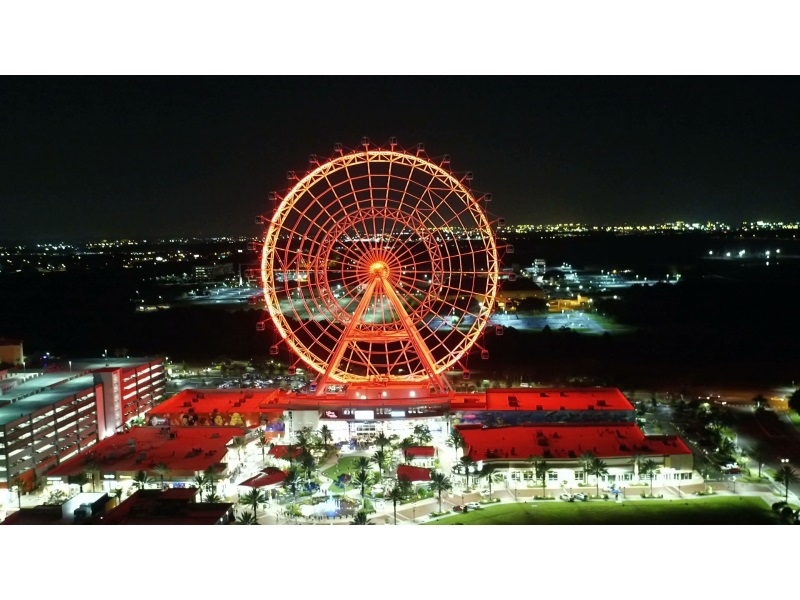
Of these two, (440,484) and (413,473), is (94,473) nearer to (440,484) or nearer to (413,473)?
(413,473)

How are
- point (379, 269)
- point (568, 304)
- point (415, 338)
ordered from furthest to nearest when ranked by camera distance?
point (568, 304)
point (415, 338)
point (379, 269)

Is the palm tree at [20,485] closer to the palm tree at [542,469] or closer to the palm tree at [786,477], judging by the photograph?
the palm tree at [542,469]

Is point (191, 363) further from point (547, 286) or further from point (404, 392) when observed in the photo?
point (547, 286)

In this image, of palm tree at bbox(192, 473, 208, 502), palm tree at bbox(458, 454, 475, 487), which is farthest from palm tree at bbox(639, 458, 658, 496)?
palm tree at bbox(192, 473, 208, 502)

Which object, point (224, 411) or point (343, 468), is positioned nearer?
point (343, 468)

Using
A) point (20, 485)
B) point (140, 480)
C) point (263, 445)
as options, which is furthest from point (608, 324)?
point (20, 485)

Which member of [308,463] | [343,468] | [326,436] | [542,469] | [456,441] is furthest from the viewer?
[326,436]

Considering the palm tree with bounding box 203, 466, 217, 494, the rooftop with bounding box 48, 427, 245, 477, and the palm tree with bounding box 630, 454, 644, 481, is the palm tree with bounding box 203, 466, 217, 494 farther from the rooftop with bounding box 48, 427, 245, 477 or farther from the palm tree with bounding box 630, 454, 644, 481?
the palm tree with bounding box 630, 454, 644, 481
